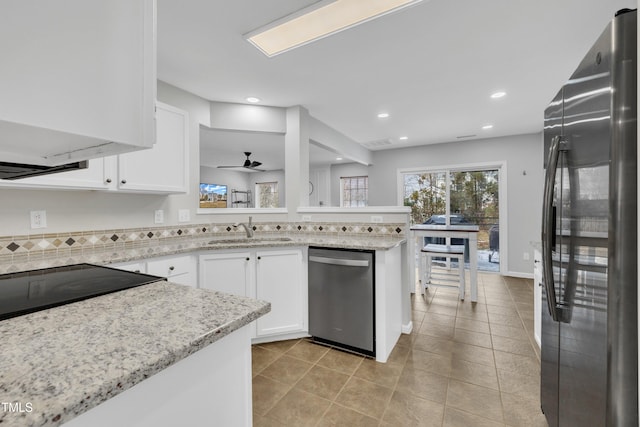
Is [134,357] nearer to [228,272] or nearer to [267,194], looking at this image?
[228,272]

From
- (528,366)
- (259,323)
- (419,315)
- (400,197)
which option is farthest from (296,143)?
(400,197)

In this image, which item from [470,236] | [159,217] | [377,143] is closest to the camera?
[159,217]

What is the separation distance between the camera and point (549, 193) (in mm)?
1185

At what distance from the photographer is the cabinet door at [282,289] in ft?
8.08

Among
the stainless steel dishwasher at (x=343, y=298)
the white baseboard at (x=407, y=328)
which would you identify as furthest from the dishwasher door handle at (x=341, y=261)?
the white baseboard at (x=407, y=328)

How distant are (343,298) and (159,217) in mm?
1827

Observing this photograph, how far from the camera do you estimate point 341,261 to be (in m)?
2.30

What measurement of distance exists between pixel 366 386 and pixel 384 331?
0.43 metres

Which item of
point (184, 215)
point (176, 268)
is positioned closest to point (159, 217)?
point (184, 215)

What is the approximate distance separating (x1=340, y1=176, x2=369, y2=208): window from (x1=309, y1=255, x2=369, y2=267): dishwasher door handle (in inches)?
186

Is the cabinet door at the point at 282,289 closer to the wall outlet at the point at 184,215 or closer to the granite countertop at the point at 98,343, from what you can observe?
the wall outlet at the point at 184,215

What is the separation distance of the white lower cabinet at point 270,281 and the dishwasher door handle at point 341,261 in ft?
0.44

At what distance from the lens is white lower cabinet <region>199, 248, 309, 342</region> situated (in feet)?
7.79

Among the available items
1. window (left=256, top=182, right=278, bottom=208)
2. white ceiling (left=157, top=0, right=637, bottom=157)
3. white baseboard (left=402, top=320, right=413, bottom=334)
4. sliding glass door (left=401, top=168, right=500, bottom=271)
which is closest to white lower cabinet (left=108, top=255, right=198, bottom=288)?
white ceiling (left=157, top=0, right=637, bottom=157)
